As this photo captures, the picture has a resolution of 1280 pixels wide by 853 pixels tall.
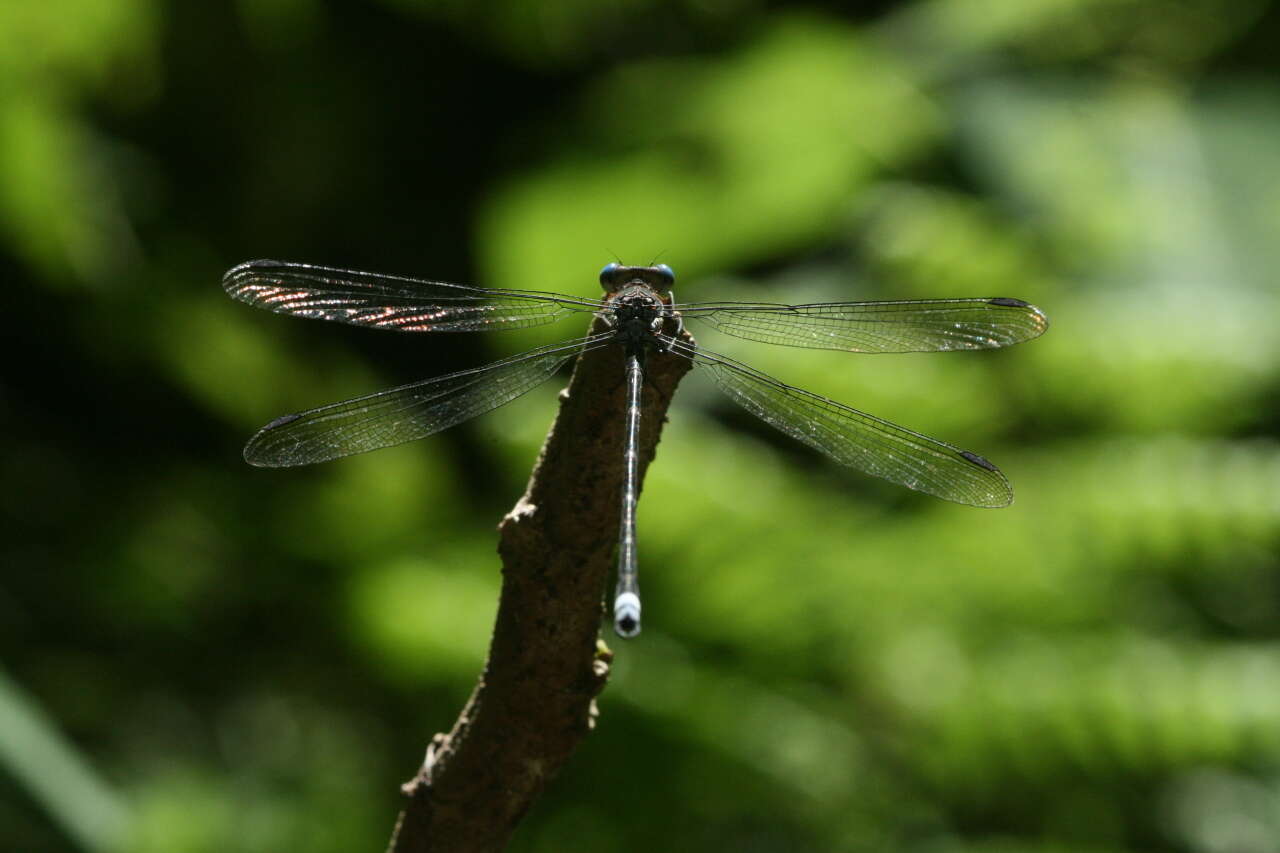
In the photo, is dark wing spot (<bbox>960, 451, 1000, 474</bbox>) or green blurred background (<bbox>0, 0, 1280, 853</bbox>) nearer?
dark wing spot (<bbox>960, 451, 1000, 474</bbox>)

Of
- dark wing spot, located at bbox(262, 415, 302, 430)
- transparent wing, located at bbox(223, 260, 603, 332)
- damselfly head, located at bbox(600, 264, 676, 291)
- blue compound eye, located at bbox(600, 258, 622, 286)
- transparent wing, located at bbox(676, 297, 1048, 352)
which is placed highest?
transparent wing, located at bbox(676, 297, 1048, 352)

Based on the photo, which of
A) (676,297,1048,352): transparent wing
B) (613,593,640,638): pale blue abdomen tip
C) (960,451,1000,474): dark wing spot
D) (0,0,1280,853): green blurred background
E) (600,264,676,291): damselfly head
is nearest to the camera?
(613,593,640,638): pale blue abdomen tip

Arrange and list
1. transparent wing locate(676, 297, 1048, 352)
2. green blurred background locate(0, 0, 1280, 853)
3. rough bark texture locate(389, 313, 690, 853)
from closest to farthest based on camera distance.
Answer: rough bark texture locate(389, 313, 690, 853)
transparent wing locate(676, 297, 1048, 352)
green blurred background locate(0, 0, 1280, 853)

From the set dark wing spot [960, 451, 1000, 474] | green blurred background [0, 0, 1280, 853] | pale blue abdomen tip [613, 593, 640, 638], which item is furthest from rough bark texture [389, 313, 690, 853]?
green blurred background [0, 0, 1280, 853]

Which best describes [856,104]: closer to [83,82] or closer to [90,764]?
[83,82]

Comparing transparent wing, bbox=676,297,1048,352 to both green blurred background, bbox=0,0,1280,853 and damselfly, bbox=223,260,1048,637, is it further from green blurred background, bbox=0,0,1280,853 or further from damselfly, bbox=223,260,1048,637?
green blurred background, bbox=0,0,1280,853

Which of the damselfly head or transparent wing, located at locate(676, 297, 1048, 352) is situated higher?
transparent wing, located at locate(676, 297, 1048, 352)

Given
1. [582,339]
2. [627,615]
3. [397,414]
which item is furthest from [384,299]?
[627,615]

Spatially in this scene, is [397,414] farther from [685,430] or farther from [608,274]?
[685,430]
